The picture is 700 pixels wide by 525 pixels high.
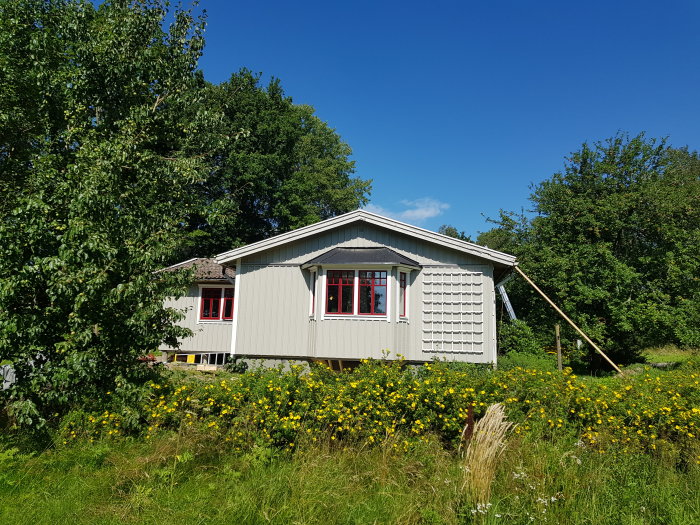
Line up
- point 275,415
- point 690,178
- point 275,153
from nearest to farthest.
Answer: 1. point 275,415
2. point 690,178
3. point 275,153

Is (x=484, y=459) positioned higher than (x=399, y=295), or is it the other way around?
(x=399, y=295)

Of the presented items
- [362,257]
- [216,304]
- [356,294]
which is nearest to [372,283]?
[356,294]

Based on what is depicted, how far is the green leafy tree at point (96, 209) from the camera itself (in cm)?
533

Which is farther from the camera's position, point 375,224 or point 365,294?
point 375,224

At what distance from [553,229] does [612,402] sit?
1484 cm

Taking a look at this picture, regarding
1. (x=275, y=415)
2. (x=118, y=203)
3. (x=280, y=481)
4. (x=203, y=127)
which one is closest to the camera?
(x=280, y=481)

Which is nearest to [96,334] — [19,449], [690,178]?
[19,449]

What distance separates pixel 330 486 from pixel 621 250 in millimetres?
18371

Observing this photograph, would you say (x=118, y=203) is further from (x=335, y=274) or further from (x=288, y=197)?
(x=288, y=197)

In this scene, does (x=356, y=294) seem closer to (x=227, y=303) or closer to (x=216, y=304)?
(x=227, y=303)

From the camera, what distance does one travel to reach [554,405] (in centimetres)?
544

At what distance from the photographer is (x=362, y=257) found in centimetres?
1241

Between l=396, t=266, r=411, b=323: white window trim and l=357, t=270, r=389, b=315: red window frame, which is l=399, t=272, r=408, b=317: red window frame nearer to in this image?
l=396, t=266, r=411, b=323: white window trim

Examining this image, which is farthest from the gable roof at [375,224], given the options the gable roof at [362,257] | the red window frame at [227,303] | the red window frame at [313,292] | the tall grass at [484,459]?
the tall grass at [484,459]
